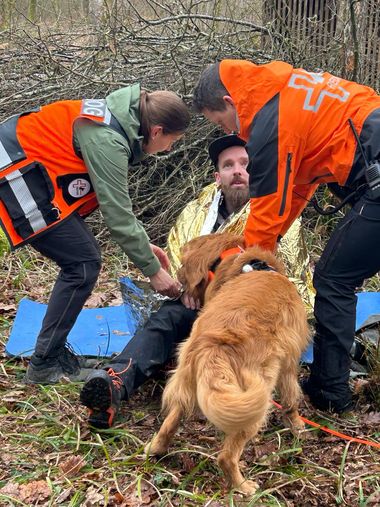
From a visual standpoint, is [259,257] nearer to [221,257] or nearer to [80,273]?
[221,257]

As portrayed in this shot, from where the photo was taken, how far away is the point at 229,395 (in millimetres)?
2371

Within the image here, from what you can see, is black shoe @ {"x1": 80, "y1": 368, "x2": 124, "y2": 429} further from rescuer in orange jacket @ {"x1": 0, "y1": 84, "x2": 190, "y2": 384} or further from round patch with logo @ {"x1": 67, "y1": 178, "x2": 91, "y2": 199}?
round patch with logo @ {"x1": 67, "y1": 178, "x2": 91, "y2": 199}

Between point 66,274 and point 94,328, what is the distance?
1.07 metres

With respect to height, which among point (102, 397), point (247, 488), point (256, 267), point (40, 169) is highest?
point (40, 169)

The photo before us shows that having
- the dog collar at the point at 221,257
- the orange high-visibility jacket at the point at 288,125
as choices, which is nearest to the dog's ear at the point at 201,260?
the dog collar at the point at 221,257

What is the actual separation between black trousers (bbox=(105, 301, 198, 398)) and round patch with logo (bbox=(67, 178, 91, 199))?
0.88 meters

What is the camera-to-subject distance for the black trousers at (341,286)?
3.27m

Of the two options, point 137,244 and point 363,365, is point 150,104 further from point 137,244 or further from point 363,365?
point 363,365

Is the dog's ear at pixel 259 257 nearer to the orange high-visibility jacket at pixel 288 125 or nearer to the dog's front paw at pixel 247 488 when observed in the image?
the orange high-visibility jacket at pixel 288 125

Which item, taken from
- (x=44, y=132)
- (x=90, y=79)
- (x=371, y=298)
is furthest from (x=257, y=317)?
(x=90, y=79)

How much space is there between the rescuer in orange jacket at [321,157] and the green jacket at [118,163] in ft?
1.52

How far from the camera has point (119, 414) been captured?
11.4 ft

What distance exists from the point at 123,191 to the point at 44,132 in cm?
61

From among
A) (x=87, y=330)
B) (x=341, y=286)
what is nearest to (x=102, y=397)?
(x=341, y=286)
